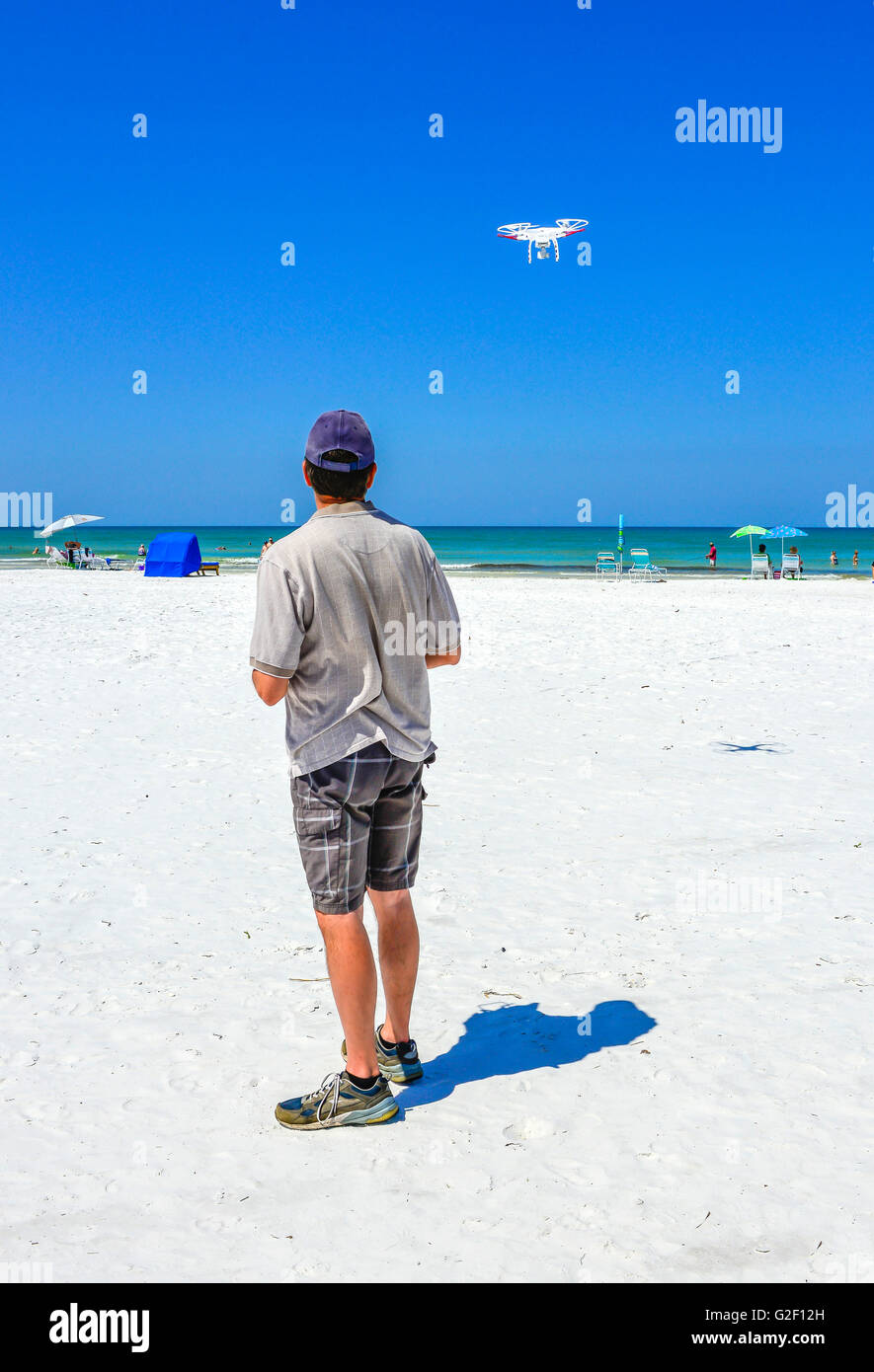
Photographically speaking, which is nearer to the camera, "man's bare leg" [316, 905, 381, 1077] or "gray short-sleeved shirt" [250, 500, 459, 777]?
"gray short-sleeved shirt" [250, 500, 459, 777]

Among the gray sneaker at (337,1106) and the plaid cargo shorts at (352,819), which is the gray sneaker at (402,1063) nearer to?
the gray sneaker at (337,1106)

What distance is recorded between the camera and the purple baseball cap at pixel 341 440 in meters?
2.61

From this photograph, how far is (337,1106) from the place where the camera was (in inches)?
105

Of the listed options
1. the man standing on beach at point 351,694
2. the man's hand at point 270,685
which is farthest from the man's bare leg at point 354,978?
the man's hand at point 270,685

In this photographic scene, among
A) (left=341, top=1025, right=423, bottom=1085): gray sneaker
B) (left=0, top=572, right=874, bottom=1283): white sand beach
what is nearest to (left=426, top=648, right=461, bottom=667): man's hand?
(left=341, top=1025, right=423, bottom=1085): gray sneaker

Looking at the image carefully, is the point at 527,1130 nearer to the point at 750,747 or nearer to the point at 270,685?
the point at 270,685

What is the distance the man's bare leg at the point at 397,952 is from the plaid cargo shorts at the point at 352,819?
4.0 inches

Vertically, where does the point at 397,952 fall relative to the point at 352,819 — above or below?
below

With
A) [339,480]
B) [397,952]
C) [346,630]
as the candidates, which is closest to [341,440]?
[339,480]

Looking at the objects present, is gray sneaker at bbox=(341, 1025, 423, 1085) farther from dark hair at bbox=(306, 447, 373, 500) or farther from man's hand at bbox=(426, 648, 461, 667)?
dark hair at bbox=(306, 447, 373, 500)

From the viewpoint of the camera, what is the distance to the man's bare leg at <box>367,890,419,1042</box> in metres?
2.73

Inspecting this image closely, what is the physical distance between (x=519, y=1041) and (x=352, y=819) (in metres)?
1.14

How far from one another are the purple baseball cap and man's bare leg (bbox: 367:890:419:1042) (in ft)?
3.82
